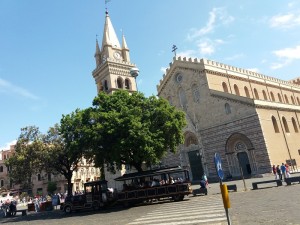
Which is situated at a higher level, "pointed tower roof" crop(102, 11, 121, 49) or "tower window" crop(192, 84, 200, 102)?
"pointed tower roof" crop(102, 11, 121, 49)

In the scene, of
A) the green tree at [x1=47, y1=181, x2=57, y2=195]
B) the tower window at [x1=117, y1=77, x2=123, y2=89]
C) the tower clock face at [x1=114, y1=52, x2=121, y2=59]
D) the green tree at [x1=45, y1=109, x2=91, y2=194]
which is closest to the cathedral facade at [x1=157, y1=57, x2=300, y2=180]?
the tower window at [x1=117, y1=77, x2=123, y2=89]

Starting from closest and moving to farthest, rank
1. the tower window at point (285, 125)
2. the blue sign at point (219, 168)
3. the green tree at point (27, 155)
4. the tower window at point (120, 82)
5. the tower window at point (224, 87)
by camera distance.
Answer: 1. the blue sign at point (219, 168)
2. the green tree at point (27, 155)
3. the tower window at point (285, 125)
4. the tower window at point (224, 87)
5. the tower window at point (120, 82)

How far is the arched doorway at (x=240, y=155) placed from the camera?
34.5m

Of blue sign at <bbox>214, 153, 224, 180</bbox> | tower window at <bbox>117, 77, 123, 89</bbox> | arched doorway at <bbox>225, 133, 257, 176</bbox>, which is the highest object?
tower window at <bbox>117, 77, 123, 89</bbox>

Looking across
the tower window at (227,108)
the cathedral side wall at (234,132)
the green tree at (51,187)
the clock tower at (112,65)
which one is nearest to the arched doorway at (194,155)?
the cathedral side wall at (234,132)

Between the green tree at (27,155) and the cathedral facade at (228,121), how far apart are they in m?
19.4

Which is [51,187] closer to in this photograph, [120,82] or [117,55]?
[120,82]

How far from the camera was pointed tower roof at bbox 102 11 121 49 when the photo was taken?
2022 inches

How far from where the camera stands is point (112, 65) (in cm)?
4975

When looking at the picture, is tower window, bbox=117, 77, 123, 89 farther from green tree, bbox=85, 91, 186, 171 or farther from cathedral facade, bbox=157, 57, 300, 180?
green tree, bbox=85, 91, 186, 171

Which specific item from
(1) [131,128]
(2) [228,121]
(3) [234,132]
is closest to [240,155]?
(3) [234,132]

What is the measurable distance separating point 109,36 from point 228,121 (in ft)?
92.4

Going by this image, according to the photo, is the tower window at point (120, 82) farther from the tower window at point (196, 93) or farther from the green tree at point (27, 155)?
the green tree at point (27, 155)

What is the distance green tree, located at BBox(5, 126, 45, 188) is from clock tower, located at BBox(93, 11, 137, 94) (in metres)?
18.4
